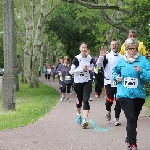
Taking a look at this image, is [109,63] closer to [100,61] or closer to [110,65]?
[110,65]

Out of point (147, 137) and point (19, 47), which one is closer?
point (147, 137)

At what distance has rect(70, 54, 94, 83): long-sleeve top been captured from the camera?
11053 mm

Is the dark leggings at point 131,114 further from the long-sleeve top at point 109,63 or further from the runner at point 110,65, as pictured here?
the long-sleeve top at point 109,63

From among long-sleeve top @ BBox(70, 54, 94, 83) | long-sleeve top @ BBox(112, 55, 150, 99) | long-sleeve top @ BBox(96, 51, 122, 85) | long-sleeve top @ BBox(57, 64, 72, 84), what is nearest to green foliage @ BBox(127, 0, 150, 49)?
long-sleeve top @ BBox(57, 64, 72, 84)

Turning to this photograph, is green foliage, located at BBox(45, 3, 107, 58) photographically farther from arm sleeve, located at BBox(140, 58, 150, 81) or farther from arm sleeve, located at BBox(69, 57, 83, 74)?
arm sleeve, located at BBox(140, 58, 150, 81)

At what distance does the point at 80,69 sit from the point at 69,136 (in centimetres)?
211

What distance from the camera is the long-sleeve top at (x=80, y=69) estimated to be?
435 inches

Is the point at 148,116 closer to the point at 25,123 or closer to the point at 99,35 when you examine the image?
the point at 25,123

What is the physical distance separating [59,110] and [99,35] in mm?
27251

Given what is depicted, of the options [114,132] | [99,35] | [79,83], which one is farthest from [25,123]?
[99,35]

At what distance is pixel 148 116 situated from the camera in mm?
12680

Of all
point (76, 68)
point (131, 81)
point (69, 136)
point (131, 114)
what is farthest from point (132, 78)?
point (76, 68)

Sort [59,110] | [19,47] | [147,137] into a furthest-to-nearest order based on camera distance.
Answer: [19,47], [59,110], [147,137]

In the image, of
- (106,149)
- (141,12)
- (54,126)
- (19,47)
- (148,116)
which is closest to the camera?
(106,149)
